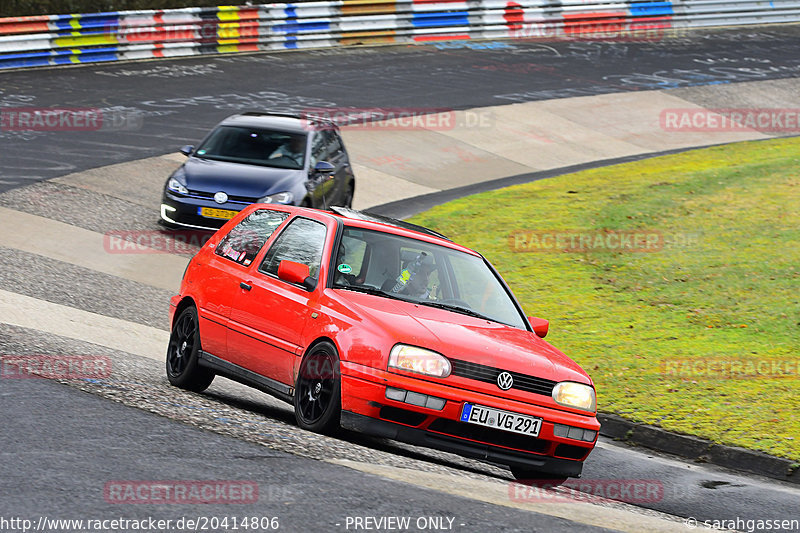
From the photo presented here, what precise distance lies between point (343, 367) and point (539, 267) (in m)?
8.46

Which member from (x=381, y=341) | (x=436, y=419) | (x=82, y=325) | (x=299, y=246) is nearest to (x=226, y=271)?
(x=299, y=246)

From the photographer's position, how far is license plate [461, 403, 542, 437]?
23.2 feet

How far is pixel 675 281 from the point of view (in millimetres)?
14594

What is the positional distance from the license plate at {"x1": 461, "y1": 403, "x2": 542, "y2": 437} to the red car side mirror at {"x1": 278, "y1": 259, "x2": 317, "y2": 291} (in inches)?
60.8

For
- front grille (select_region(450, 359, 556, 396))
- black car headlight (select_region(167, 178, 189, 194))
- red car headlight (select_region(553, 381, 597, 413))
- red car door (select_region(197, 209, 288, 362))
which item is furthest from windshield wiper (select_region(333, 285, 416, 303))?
black car headlight (select_region(167, 178, 189, 194))

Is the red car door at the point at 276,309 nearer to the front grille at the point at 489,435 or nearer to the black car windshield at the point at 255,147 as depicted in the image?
the front grille at the point at 489,435

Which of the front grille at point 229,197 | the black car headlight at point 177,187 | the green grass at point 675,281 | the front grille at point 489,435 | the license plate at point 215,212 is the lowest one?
the green grass at point 675,281

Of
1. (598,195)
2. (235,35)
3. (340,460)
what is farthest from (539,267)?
(235,35)

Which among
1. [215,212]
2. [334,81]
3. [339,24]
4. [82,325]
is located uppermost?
[339,24]

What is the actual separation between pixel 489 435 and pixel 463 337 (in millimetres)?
669

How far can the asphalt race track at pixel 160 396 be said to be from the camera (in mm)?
6078

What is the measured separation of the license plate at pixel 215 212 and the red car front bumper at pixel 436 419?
26.5 feet

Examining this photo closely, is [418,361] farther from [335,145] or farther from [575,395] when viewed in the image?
[335,145]

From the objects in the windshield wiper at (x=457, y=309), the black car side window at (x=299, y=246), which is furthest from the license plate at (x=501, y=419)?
the black car side window at (x=299, y=246)
